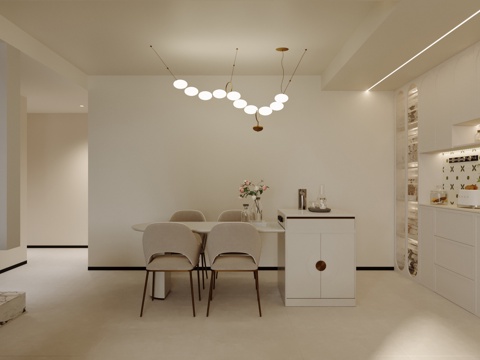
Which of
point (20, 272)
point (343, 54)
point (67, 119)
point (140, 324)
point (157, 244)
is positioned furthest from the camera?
point (67, 119)

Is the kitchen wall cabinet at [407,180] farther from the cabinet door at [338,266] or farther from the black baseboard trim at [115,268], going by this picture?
the black baseboard trim at [115,268]

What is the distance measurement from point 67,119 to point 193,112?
117 inches

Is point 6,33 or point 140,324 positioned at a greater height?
point 6,33

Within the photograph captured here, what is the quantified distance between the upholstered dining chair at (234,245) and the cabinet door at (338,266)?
0.69 meters

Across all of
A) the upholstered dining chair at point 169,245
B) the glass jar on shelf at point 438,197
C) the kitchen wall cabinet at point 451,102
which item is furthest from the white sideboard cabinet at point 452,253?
the upholstered dining chair at point 169,245

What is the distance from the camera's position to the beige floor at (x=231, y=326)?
2896 mm

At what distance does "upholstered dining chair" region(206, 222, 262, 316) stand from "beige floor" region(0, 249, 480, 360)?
38 centimetres

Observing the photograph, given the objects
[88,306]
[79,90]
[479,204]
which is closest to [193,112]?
[79,90]

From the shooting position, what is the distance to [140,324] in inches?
136

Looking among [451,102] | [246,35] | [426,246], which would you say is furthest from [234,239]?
[451,102]

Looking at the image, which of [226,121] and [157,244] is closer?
[157,244]

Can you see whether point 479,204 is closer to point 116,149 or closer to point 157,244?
point 157,244

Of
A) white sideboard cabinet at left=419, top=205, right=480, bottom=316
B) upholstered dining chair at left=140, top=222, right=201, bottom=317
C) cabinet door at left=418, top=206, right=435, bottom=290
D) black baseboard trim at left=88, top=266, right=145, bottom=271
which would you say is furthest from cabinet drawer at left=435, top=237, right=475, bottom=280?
black baseboard trim at left=88, top=266, right=145, bottom=271

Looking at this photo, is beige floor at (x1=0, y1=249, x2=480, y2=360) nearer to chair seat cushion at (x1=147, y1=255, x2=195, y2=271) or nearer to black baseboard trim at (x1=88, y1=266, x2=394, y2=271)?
chair seat cushion at (x1=147, y1=255, x2=195, y2=271)
